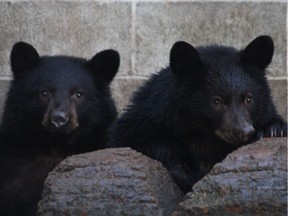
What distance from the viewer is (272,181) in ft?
17.8

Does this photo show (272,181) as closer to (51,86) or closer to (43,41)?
(51,86)

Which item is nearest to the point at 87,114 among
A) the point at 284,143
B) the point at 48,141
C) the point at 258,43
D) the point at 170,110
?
the point at 48,141

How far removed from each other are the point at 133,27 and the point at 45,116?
1884mm

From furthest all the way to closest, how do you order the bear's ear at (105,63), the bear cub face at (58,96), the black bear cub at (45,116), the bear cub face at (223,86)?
1. the bear's ear at (105,63)
2. the bear cub face at (58,96)
3. the black bear cub at (45,116)
4. the bear cub face at (223,86)

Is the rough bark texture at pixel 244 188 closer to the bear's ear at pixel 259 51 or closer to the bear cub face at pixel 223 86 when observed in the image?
the bear cub face at pixel 223 86

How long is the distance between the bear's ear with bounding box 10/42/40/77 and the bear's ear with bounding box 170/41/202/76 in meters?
1.37

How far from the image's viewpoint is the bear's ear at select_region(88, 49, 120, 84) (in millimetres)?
7867

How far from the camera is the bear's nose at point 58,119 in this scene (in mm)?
7180

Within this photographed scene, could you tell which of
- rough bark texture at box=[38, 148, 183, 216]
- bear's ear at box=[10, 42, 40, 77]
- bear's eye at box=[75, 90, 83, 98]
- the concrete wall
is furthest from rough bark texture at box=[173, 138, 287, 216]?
the concrete wall

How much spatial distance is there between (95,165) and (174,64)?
128 cm

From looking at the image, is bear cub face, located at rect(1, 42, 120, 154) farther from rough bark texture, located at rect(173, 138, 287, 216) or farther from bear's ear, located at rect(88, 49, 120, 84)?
rough bark texture, located at rect(173, 138, 287, 216)

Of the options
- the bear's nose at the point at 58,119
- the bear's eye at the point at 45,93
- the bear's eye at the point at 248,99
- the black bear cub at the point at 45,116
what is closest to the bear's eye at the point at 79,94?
the black bear cub at the point at 45,116

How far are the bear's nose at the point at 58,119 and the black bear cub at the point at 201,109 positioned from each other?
409 mm

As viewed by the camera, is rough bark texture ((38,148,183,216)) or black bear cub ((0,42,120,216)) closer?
rough bark texture ((38,148,183,216))
